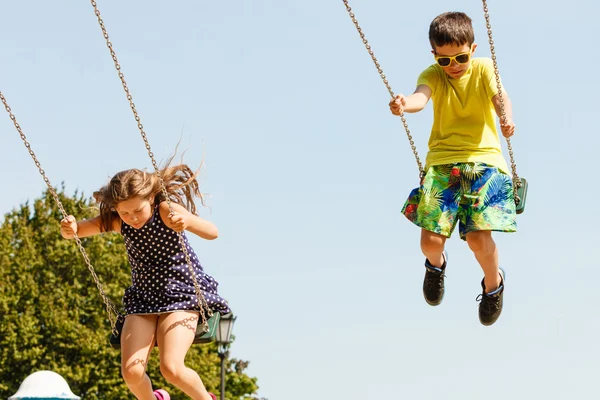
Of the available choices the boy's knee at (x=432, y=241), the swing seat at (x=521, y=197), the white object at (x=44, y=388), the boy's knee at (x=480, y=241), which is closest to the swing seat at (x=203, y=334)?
the boy's knee at (x=432, y=241)

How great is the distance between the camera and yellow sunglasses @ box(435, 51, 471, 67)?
822 cm

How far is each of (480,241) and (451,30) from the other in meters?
1.69

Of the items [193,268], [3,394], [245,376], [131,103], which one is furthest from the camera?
[245,376]

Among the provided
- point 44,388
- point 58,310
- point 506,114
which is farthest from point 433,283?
point 58,310

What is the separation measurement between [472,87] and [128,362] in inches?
135

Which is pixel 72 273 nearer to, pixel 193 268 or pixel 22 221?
pixel 22 221

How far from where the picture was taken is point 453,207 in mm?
8438

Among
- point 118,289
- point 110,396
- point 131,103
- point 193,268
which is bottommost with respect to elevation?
point 193,268

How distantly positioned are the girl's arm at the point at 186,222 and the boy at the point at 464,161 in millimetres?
1610

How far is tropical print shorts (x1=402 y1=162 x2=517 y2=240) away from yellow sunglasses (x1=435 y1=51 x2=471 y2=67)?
0.80 metres

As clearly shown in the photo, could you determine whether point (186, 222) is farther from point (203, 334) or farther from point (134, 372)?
point (134, 372)

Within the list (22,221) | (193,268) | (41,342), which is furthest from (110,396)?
(193,268)

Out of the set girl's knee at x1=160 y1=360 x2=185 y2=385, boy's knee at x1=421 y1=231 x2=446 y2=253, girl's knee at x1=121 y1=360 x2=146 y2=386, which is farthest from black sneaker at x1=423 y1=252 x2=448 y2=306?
girl's knee at x1=121 y1=360 x2=146 y2=386

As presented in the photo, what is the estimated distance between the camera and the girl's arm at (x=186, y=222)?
26.6 ft
